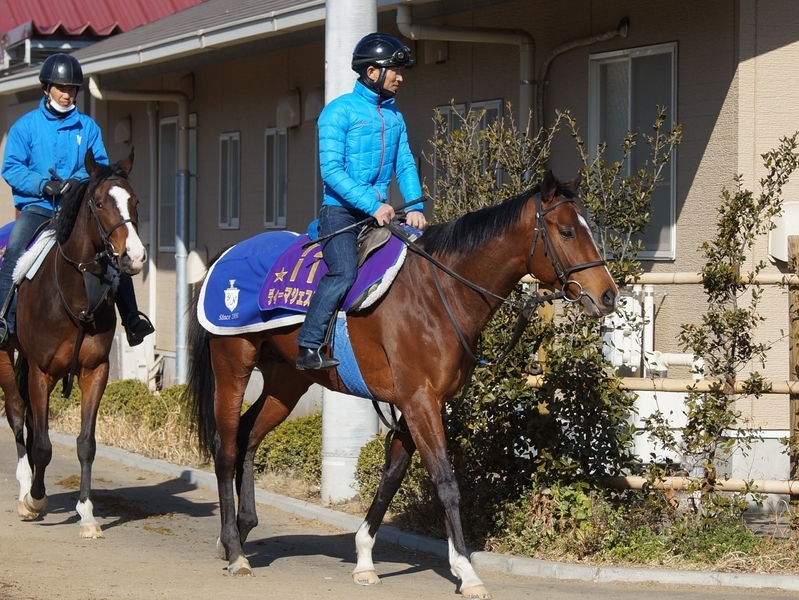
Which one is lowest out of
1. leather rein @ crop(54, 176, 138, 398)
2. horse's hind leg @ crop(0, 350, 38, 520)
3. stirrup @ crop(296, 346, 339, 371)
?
horse's hind leg @ crop(0, 350, 38, 520)

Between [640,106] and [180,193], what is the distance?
29.7 ft

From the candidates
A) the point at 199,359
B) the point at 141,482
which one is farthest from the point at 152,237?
the point at 199,359

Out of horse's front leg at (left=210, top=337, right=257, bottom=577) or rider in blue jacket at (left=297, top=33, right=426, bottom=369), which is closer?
rider in blue jacket at (left=297, top=33, right=426, bottom=369)

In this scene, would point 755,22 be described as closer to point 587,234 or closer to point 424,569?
point 587,234

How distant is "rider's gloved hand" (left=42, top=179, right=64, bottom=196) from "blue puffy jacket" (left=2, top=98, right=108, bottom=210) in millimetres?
183

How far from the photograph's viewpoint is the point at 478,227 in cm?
694

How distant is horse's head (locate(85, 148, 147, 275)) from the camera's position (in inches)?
321

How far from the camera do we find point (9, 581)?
7102mm

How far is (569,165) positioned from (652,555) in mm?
4747

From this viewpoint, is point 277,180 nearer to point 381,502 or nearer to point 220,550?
point 220,550

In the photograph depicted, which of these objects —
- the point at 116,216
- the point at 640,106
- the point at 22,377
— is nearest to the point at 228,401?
the point at 116,216

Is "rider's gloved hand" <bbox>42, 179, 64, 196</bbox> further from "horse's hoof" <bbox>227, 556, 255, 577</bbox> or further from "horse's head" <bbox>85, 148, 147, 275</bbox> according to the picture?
"horse's hoof" <bbox>227, 556, 255, 577</bbox>

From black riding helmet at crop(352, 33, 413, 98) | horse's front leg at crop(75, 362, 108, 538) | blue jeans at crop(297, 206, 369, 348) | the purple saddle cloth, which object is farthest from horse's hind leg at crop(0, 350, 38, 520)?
black riding helmet at crop(352, 33, 413, 98)

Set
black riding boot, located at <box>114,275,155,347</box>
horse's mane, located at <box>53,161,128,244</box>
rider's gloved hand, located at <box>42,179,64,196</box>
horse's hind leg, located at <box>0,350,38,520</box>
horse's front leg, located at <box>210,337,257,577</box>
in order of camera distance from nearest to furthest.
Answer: horse's front leg, located at <box>210,337,257,577</box>, horse's mane, located at <box>53,161,128,244</box>, rider's gloved hand, located at <box>42,179,64,196</box>, black riding boot, located at <box>114,275,155,347</box>, horse's hind leg, located at <box>0,350,38,520</box>
